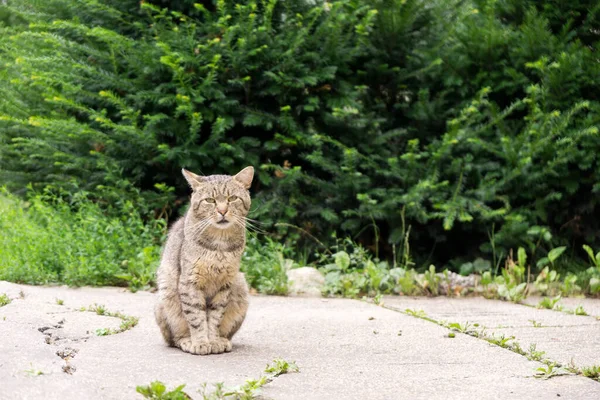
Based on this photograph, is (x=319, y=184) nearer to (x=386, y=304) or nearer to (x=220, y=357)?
(x=386, y=304)

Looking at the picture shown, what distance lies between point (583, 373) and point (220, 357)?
1873 mm

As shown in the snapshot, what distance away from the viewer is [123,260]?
23.0 feet

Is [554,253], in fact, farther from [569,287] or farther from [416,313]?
[416,313]

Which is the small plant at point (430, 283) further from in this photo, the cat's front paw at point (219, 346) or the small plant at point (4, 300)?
the small plant at point (4, 300)

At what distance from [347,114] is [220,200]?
334 centimetres

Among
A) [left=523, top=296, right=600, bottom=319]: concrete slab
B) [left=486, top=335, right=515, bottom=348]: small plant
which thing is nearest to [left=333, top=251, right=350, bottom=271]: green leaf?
[left=523, top=296, right=600, bottom=319]: concrete slab

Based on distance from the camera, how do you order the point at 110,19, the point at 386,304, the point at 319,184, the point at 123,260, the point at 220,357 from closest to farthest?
the point at 220,357
the point at 386,304
the point at 123,260
the point at 319,184
the point at 110,19

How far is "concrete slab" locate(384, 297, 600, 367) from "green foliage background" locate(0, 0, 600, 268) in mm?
919

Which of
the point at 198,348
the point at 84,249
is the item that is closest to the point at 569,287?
the point at 198,348

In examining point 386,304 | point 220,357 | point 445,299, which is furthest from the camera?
point 445,299

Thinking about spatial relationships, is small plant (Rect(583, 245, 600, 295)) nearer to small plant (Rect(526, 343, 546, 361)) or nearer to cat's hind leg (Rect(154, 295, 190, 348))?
small plant (Rect(526, 343, 546, 361))

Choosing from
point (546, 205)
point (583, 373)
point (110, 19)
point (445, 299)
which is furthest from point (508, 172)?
point (110, 19)

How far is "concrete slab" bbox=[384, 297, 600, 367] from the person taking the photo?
425 centimetres

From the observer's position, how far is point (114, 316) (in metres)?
5.17
